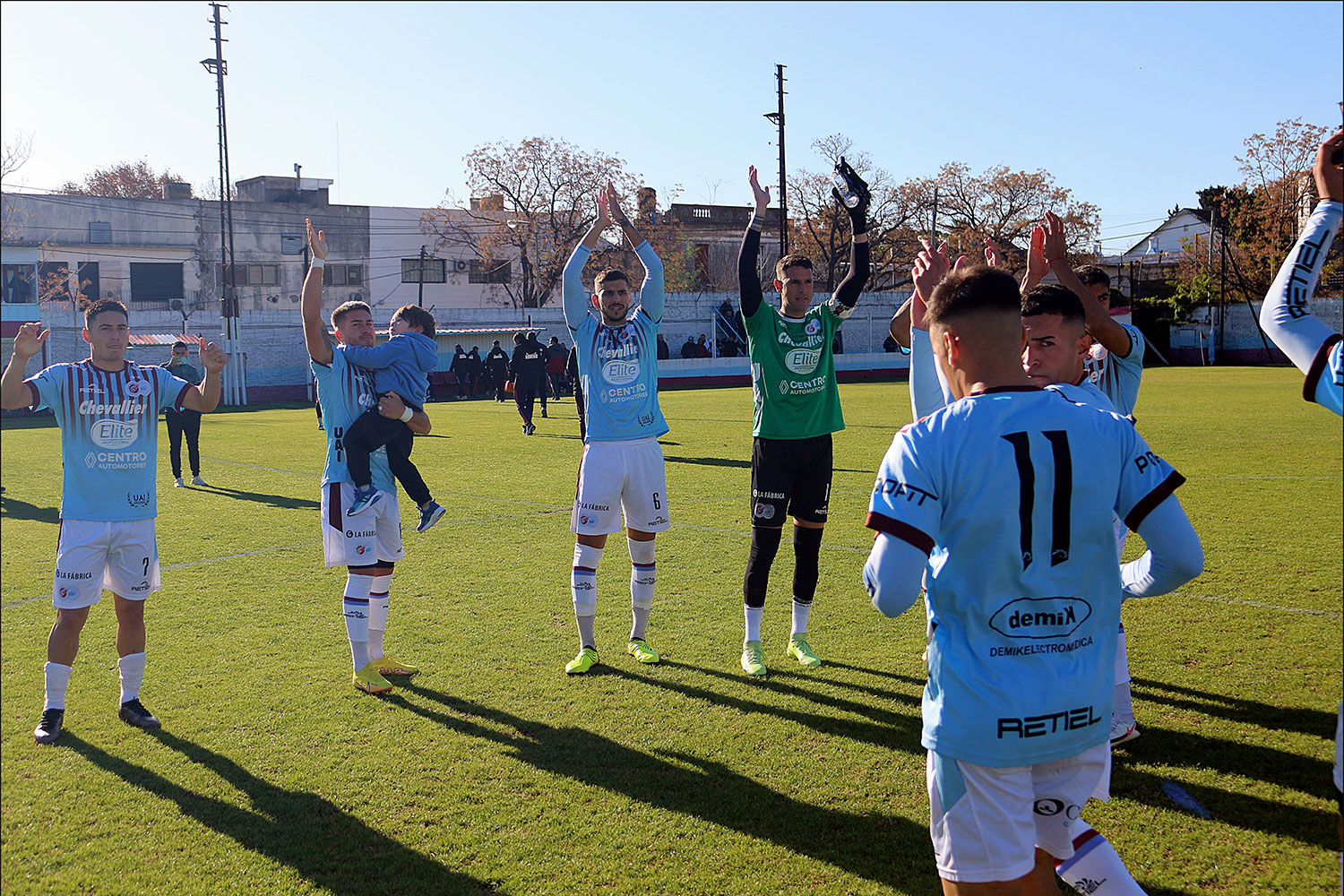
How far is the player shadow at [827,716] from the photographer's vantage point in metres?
4.86

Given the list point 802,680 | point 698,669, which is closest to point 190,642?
point 698,669

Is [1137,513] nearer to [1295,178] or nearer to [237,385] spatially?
[237,385]

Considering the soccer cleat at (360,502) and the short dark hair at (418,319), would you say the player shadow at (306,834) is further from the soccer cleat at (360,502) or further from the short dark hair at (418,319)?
the short dark hair at (418,319)

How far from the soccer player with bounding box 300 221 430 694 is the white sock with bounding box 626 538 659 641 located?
1425 mm

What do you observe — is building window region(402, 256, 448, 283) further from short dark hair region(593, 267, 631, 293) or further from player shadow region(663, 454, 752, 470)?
short dark hair region(593, 267, 631, 293)

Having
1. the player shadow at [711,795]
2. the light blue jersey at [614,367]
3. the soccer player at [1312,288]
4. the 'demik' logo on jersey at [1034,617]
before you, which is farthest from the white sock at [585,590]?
the soccer player at [1312,288]

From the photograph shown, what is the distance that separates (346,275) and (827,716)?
5548 centimetres

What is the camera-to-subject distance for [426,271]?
57.1 meters

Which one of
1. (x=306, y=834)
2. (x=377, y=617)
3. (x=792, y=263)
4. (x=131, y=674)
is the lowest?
(x=306, y=834)

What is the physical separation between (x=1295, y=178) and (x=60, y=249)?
64.7 meters

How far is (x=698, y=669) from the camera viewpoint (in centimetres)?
593

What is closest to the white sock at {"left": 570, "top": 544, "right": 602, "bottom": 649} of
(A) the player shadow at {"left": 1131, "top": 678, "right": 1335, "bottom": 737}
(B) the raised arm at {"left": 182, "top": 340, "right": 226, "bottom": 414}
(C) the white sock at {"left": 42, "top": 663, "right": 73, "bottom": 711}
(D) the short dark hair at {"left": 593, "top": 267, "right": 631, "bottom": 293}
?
(D) the short dark hair at {"left": 593, "top": 267, "right": 631, "bottom": 293}

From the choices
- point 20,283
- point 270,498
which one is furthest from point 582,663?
point 20,283

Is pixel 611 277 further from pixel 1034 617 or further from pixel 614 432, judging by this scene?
pixel 1034 617
